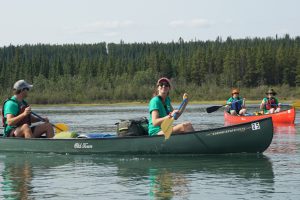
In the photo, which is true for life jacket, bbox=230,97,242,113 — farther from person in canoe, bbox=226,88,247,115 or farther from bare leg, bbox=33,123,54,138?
bare leg, bbox=33,123,54,138

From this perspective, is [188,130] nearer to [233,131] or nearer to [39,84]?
[233,131]

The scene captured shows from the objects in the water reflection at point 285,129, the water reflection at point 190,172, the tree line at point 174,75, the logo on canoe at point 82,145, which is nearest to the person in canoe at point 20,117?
the logo on canoe at point 82,145

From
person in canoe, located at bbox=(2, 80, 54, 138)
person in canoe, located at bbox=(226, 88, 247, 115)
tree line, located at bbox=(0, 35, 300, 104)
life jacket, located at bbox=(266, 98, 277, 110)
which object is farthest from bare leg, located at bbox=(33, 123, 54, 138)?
tree line, located at bbox=(0, 35, 300, 104)

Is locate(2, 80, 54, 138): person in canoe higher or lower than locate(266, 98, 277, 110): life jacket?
higher

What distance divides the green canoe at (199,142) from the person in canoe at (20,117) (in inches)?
40.5

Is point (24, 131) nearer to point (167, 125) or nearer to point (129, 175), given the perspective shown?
point (167, 125)

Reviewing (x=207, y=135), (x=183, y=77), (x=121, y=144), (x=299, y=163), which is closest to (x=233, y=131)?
(x=207, y=135)

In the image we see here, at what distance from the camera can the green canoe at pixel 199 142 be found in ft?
44.2

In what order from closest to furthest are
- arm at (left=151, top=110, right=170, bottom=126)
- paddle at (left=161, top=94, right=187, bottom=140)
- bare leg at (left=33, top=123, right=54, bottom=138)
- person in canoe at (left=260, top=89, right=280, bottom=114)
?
paddle at (left=161, top=94, right=187, bottom=140) → arm at (left=151, top=110, right=170, bottom=126) → bare leg at (left=33, top=123, right=54, bottom=138) → person in canoe at (left=260, top=89, right=280, bottom=114)

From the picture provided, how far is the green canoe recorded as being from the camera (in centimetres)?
1347

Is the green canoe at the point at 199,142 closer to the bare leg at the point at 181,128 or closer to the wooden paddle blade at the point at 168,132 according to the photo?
the bare leg at the point at 181,128

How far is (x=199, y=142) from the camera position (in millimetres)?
13672

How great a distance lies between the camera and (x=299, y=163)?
12.8 meters

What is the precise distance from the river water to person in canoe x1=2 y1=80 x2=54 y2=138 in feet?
1.76
